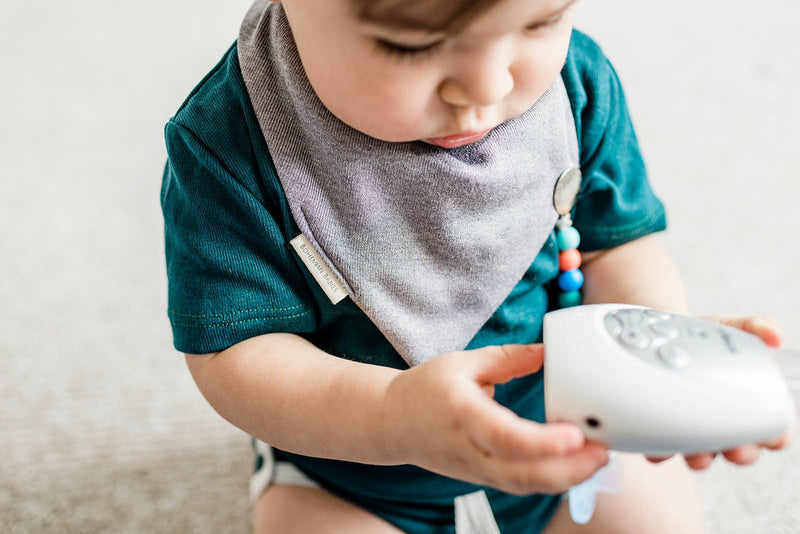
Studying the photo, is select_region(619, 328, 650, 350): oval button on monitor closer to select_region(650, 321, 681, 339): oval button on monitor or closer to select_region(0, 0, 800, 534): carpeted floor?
select_region(650, 321, 681, 339): oval button on monitor

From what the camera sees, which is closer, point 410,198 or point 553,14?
point 553,14

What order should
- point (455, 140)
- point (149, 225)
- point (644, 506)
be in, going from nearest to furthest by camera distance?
point (455, 140) → point (644, 506) → point (149, 225)

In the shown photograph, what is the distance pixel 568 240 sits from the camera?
59cm

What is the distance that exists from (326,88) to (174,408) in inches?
18.6

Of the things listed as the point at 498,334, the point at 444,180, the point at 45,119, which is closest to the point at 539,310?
the point at 498,334

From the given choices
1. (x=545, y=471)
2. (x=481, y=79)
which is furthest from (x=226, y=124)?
(x=545, y=471)

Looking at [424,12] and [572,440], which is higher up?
[424,12]

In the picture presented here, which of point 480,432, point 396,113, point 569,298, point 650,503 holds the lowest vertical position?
point 650,503

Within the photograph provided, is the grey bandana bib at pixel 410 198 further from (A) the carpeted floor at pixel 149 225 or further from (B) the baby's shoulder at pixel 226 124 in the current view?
(A) the carpeted floor at pixel 149 225

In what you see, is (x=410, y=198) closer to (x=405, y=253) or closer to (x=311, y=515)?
(x=405, y=253)

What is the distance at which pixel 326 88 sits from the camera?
0.44 m

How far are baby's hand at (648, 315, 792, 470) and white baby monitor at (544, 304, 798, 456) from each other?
1.0 inches

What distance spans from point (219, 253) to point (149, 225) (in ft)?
1.75

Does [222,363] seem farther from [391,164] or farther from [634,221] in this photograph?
[634,221]
